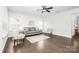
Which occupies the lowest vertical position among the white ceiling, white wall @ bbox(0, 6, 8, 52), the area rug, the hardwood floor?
the hardwood floor

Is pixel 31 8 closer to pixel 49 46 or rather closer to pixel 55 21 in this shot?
pixel 55 21

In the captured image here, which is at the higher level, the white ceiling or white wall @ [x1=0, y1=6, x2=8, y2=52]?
the white ceiling

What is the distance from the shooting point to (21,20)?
1.27 meters

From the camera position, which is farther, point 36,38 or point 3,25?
point 36,38

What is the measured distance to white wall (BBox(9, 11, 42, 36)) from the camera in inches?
48.1

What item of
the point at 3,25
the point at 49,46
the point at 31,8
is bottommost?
the point at 49,46

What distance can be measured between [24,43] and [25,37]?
4.5 inches

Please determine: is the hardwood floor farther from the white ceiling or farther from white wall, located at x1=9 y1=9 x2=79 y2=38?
the white ceiling

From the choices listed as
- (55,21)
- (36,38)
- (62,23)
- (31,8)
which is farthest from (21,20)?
(62,23)

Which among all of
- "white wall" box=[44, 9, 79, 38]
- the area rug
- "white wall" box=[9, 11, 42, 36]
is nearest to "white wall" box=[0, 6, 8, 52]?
"white wall" box=[9, 11, 42, 36]

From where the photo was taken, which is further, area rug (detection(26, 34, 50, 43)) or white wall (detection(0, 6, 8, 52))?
area rug (detection(26, 34, 50, 43))

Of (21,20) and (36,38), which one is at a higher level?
(21,20)

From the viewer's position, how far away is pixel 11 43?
4.07ft

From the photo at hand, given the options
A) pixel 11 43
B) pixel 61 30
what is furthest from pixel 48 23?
pixel 11 43
